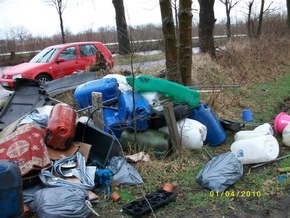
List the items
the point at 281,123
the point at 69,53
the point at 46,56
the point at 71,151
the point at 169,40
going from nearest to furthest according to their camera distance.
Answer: the point at 71,151 → the point at 281,123 → the point at 169,40 → the point at 46,56 → the point at 69,53

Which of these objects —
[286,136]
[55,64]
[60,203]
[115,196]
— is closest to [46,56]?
[55,64]

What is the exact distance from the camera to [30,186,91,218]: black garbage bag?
3438 mm

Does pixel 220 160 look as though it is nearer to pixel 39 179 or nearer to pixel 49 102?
pixel 39 179

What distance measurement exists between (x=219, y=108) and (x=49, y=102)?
3723 mm

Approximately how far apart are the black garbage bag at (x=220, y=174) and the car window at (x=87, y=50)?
8535mm

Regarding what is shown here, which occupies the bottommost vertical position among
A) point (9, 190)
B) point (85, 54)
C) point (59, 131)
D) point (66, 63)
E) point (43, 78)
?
point (9, 190)

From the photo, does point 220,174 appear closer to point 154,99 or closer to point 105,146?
point 105,146

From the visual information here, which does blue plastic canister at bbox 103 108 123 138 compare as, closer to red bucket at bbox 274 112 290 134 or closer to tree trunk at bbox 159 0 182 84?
tree trunk at bbox 159 0 182 84

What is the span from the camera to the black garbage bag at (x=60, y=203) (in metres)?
3.44

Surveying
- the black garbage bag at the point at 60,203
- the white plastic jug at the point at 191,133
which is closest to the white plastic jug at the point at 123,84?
the white plastic jug at the point at 191,133

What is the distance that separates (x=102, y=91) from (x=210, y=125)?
1.98m

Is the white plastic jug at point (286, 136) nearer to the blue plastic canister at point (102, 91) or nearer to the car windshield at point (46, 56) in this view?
the blue plastic canister at point (102, 91)

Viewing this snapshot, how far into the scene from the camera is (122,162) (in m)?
4.66

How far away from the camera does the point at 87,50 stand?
1214 centimetres
